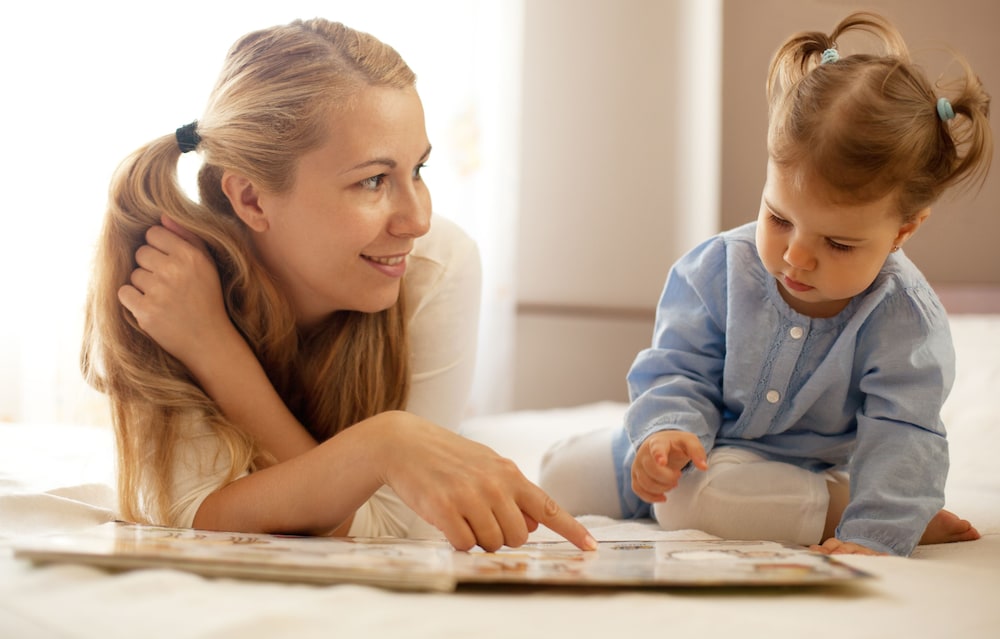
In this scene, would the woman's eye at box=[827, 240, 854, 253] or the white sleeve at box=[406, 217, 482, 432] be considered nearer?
the woman's eye at box=[827, 240, 854, 253]

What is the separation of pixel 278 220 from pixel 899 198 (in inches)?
27.8

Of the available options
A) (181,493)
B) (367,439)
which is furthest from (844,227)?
(181,493)

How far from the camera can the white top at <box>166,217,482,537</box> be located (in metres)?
1.27

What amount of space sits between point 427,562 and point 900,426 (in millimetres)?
600

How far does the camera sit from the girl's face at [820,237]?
1.05m

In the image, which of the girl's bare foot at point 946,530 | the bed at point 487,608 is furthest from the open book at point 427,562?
the girl's bare foot at point 946,530

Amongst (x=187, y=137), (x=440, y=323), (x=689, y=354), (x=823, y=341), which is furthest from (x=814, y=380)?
(x=187, y=137)

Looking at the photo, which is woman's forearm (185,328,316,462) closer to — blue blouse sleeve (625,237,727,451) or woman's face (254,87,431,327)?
woman's face (254,87,431,327)

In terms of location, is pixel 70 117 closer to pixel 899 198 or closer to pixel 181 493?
pixel 181 493

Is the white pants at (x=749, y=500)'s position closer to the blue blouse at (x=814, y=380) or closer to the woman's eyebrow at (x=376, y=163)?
the blue blouse at (x=814, y=380)

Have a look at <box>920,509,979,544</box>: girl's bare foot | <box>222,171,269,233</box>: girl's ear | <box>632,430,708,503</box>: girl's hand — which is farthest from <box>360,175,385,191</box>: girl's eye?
<box>920,509,979,544</box>: girl's bare foot

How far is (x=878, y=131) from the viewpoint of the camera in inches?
40.6

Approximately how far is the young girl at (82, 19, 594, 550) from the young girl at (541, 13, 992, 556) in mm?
359

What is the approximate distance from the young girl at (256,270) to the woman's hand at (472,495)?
0.17 metres
